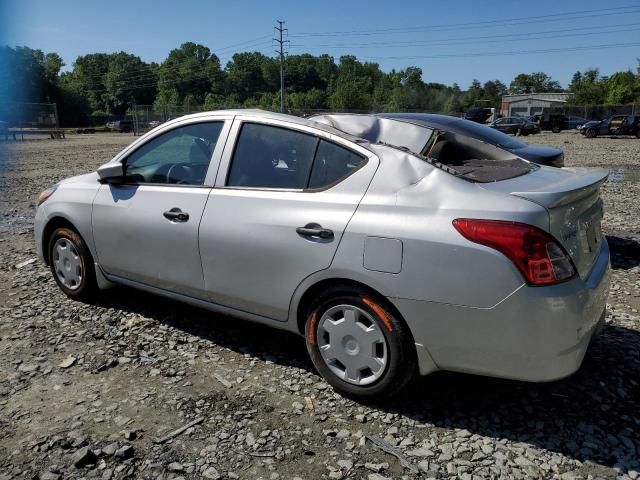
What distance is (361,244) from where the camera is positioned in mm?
2881

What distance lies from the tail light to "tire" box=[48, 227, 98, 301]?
3.26 meters

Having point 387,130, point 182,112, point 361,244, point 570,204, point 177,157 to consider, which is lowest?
point 361,244

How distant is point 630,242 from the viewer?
617 centimetres

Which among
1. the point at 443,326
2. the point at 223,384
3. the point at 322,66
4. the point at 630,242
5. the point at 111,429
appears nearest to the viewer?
the point at 443,326

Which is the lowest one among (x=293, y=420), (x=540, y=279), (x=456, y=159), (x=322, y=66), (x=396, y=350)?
(x=293, y=420)

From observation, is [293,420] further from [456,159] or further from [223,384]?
[456,159]

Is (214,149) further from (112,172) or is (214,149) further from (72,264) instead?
(72,264)

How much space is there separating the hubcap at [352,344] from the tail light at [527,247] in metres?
0.77

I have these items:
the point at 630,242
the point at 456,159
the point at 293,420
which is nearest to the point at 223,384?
the point at 293,420

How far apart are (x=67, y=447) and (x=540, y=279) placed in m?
2.51

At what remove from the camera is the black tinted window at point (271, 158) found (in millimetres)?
3318

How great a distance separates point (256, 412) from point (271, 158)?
157cm

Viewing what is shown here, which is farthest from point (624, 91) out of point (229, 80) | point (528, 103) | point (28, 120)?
point (229, 80)

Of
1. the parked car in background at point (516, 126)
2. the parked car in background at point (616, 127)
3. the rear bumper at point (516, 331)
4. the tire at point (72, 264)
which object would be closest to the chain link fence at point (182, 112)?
the parked car in background at point (516, 126)
